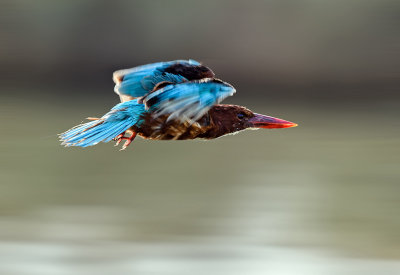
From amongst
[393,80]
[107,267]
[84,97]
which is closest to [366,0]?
[393,80]

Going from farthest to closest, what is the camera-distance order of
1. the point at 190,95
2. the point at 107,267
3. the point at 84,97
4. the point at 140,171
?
the point at 84,97 → the point at 140,171 → the point at 107,267 → the point at 190,95

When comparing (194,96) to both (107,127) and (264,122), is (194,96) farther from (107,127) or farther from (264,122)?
(264,122)

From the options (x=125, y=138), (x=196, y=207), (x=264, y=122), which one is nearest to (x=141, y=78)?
(x=125, y=138)

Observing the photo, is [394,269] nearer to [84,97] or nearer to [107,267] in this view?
[107,267]

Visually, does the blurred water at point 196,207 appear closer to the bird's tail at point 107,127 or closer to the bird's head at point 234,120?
the bird's head at point 234,120

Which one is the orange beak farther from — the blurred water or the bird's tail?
the blurred water

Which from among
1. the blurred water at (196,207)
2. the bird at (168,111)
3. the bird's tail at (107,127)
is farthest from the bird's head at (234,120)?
the blurred water at (196,207)
